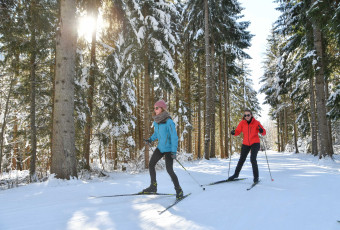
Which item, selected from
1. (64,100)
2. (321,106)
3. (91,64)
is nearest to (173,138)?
(64,100)

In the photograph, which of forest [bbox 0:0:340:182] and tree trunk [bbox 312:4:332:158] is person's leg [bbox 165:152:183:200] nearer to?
forest [bbox 0:0:340:182]

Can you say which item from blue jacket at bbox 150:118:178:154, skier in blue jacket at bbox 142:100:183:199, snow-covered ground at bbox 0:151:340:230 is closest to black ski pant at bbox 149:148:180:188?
skier in blue jacket at bbox 142:100:183:199

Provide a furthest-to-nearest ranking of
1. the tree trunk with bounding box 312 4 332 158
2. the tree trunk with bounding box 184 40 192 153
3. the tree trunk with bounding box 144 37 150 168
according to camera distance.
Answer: the tree trunk with bounding box 184 40 192 153 < the tree trunk with bounding box 144 37 150 168 < the tree trunk with bounding box 312 4 332 158

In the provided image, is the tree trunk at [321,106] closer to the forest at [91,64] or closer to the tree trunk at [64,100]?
the forest at [91,64]

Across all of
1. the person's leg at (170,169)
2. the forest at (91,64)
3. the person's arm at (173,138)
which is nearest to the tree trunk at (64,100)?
the forest at (91,64)

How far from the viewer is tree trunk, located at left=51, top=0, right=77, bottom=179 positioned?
21.9ft

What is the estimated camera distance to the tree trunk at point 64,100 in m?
6.66

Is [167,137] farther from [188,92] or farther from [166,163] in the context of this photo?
[188,92]

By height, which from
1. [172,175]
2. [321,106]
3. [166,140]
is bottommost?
[172,175]

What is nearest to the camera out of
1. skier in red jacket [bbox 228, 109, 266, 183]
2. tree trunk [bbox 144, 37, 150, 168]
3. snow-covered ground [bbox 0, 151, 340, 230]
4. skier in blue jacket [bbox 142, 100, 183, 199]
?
snow-covered ground [bbox 0, 151, 340, 230]

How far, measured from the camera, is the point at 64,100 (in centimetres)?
678

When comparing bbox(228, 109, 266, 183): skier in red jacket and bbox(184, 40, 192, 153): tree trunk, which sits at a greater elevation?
bbox(184, 40, 192, 153): tree trunk

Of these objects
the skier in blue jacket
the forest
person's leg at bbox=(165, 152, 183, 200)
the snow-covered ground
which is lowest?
the snow-covered ground

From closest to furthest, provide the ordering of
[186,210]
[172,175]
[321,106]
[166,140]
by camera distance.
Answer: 1. [186,210]
2. [172,175]
3. [166,140]
4. [321,106]
